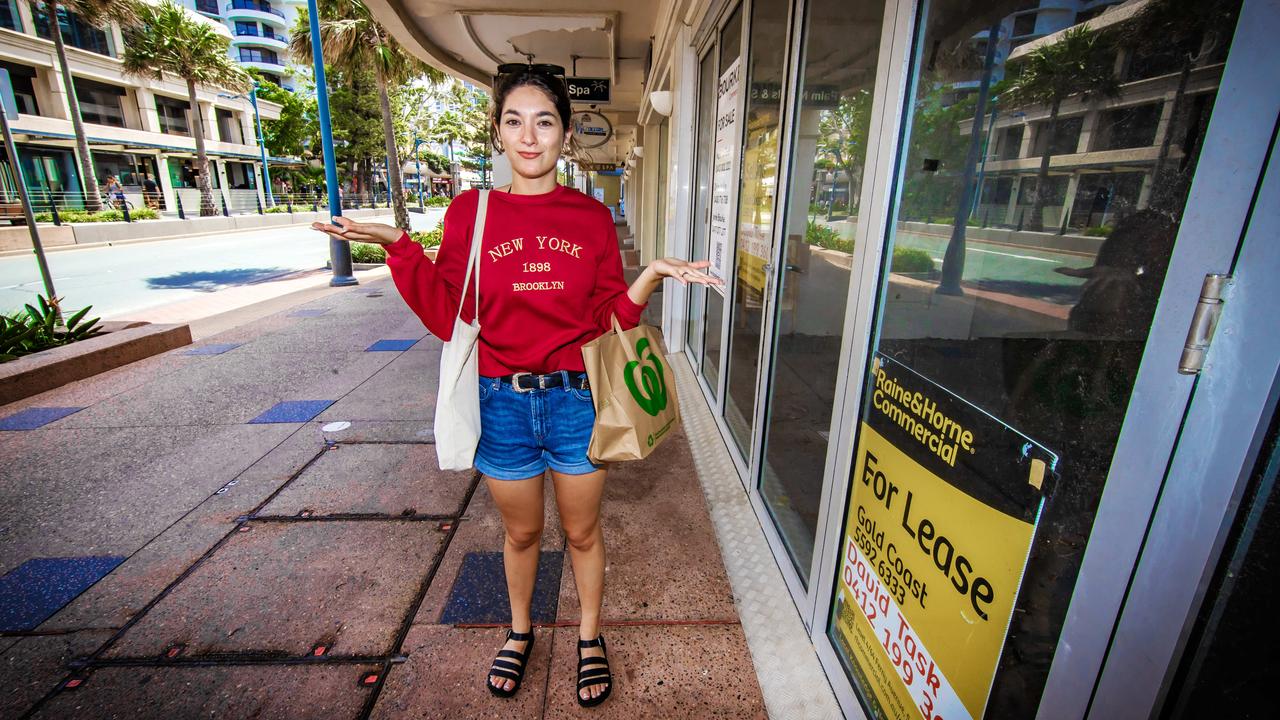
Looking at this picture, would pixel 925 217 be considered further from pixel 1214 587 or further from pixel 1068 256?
pixel 1214 587

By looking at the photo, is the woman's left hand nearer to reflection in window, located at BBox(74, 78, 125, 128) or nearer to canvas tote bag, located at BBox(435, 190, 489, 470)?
canvas tote bag, located at BBox(435, 190, 489, 470)

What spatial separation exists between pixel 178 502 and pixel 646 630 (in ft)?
9.75

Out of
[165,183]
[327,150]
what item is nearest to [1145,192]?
[327,150]

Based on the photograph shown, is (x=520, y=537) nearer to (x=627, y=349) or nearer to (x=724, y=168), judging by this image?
(x=627, y=349)

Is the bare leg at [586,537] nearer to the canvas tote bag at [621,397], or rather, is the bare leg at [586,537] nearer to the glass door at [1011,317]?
the canvas tote bag at [621,397]

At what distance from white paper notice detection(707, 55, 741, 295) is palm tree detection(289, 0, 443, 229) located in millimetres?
14327

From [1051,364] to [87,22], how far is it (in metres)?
34.3

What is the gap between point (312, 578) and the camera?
2654 mm

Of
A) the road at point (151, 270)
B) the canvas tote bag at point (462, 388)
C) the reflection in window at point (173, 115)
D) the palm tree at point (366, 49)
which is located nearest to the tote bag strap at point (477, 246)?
the canvas tote bag at point (462, 388)

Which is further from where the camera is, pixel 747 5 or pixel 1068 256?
pixel 747 5

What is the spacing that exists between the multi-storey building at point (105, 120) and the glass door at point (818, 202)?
3038 centimetres

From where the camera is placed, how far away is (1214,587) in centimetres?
85

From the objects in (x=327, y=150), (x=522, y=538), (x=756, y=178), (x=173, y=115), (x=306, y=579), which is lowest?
(x=306, y=579)

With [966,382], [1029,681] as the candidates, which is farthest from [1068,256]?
[1029,681]
